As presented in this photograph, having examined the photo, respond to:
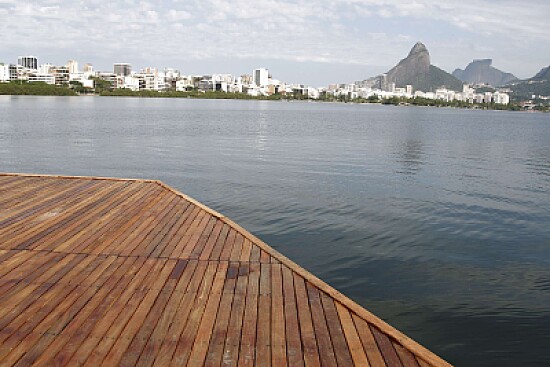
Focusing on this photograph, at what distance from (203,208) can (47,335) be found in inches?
207

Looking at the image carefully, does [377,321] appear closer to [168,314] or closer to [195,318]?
[195,318]

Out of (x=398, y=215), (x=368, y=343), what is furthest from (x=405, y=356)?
(x=398, y=215)

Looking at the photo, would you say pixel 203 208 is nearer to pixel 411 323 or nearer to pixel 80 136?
pixel 411 323

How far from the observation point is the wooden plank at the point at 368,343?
4266 mm

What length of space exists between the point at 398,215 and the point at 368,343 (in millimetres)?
9764

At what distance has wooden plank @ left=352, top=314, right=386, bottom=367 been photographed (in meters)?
4.27

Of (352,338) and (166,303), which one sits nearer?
(352,338)

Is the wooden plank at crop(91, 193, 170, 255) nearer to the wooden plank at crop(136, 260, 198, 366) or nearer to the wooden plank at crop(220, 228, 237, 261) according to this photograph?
the wooden plank at crop(136, 260, 198, 366)

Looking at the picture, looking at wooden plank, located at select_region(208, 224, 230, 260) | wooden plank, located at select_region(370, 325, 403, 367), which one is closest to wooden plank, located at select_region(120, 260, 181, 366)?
wooden plank, located at select_region(208, 224, 230, 260)

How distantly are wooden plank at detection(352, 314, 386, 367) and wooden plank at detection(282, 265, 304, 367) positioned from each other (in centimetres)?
60

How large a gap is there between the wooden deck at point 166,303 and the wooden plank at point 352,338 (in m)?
Result: 0.01

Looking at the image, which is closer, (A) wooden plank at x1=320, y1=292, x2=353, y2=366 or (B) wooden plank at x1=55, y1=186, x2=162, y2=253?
(A) wooden plank at x1=320, y1=292, x2=353, y2=366

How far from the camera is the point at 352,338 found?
464cm

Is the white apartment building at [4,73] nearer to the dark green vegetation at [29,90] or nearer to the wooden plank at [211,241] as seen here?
the dark green vegetation at [29,90]
